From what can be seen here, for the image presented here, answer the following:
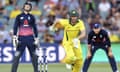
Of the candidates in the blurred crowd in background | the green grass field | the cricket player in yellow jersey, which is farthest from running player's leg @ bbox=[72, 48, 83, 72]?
the blurred crowd in background

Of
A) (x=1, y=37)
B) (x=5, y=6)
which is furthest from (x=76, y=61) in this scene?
(x=5, y=6)

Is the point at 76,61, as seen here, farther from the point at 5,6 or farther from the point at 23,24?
the point at 5,6

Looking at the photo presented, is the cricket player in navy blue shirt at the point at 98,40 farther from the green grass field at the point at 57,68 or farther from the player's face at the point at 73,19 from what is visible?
the green grass field at the point at 57,68

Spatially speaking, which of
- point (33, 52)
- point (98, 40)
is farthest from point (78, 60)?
point (33, 52)

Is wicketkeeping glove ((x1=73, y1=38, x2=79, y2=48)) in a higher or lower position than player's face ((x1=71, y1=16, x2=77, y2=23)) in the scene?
lower

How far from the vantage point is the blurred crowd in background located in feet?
68.1

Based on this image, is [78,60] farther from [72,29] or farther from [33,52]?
[33,52]

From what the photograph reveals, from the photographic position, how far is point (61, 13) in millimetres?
21578

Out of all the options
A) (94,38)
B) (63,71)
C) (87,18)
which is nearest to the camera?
(94,38)

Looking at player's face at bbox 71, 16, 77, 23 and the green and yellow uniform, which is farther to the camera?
the green and yellow uniform

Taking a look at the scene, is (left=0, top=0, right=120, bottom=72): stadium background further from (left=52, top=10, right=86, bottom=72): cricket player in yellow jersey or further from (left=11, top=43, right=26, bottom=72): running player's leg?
(left=11, top=43, right=26, bottom=72): running player's leg

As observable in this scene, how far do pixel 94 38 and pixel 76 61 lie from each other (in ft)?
3.31

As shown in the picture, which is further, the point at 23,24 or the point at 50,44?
the point at 50,44

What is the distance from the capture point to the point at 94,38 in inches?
563
